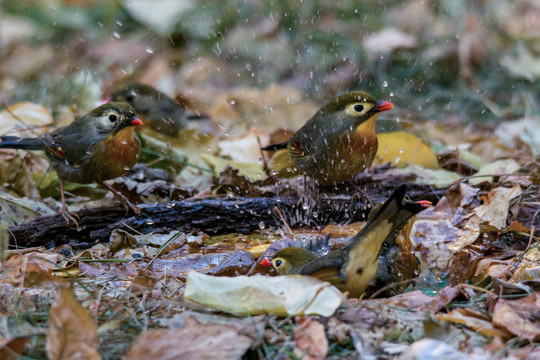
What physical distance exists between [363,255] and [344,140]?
202 centimetres

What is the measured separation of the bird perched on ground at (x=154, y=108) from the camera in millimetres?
7055

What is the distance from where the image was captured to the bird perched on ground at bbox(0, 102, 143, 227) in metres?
4.76

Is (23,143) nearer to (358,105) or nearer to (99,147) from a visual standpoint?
(99,147)

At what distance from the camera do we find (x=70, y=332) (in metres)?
2.07

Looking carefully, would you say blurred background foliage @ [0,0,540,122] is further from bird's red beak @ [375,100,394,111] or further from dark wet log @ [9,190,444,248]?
dark wet log @ [9,190,444,248]

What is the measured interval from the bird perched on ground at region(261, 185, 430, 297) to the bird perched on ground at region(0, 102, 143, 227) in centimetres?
225

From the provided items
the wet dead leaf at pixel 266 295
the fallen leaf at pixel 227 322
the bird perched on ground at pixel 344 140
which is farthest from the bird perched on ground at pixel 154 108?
the fallen leaf at pixel 227 322

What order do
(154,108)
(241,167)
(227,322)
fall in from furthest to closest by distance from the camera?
(154,108), (241,167), (227,322)

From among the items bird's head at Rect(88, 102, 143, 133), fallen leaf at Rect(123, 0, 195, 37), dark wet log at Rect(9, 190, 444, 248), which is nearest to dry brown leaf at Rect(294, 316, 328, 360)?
Answer: dark wet log at Rect(9, 190, 444, 248)

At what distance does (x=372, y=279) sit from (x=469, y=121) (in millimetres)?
5482

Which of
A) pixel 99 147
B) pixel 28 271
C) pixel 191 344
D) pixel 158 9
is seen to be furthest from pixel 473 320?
pixel 158 9

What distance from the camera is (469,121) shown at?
791 centimetres

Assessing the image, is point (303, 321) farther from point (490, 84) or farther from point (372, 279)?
point (490, 84)

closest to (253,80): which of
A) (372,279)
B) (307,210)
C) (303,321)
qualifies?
(307,210)
